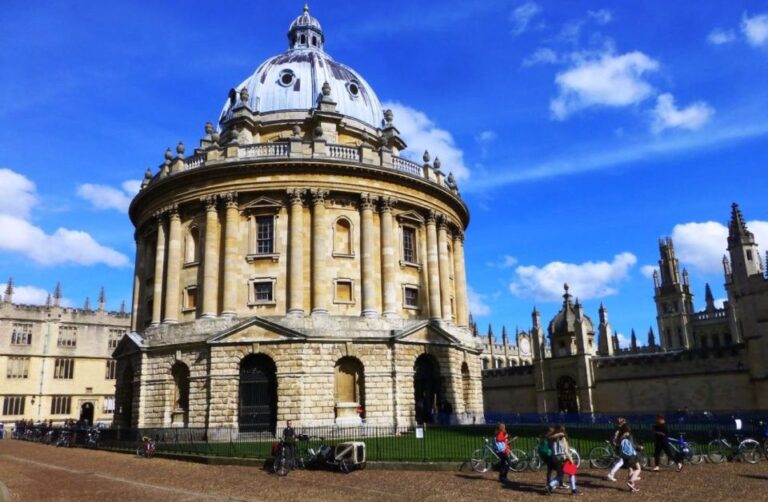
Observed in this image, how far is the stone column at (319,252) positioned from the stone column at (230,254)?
169 inches

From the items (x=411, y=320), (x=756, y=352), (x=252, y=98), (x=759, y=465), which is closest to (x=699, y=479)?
(x=759, y=465)

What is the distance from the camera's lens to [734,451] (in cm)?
1883

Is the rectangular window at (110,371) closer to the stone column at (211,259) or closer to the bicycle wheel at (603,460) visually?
the stone column at (211,259)

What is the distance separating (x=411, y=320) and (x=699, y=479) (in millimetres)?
20447

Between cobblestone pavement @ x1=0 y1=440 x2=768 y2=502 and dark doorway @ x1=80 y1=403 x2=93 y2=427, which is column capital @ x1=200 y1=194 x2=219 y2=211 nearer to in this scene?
cobblestone pavement @ x1=0 y1=440 x2=768 y2=502

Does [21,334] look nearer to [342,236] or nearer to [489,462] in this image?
[342,236]

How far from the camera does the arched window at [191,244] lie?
35.6m

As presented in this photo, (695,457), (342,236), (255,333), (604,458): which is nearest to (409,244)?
(342,236)

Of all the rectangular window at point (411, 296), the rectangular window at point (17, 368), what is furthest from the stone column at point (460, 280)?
the rectangular window at point (17, 368)

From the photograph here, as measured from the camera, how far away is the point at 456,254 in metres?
42.2

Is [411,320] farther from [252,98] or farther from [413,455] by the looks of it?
[252,98]

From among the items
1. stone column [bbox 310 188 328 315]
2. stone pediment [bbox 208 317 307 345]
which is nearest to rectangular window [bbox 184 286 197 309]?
stone pediment [bbox 208 317 307 345]

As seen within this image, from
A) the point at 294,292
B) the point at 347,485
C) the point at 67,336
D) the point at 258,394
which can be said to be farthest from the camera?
the point at 67,336

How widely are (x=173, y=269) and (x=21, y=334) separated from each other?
103ft
